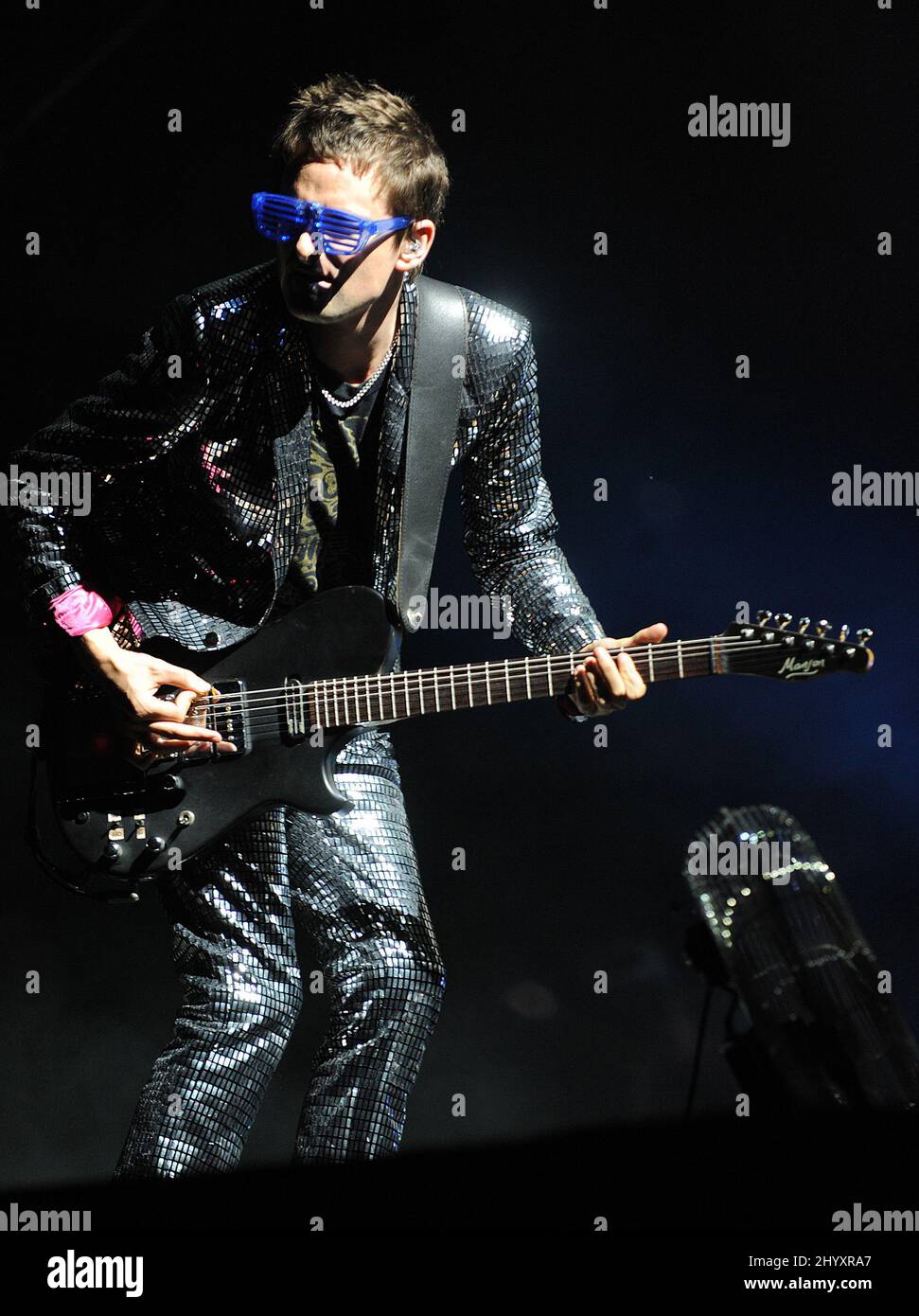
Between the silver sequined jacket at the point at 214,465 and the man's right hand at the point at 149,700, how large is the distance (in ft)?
0.40

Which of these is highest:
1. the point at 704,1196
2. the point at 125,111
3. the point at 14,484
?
the point at 125,111

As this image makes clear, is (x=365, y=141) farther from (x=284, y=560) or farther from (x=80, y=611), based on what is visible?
(x=80, y=611)

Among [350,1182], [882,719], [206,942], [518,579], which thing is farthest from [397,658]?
[882,719]

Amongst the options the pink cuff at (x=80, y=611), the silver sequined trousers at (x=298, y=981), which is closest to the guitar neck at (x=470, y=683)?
the silver sequined trousers at (x=298, y=981)

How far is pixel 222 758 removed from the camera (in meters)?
2.86

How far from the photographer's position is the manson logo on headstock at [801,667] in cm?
281

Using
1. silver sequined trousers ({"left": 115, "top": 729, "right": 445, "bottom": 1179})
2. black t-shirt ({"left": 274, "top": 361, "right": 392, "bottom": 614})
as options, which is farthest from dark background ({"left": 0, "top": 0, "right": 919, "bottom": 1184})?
silver sequined trousers ({"left": 115, "top": 729, "right": 445, "bottom": 1179})

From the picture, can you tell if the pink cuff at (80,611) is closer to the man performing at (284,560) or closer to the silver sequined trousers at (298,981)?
the man performing at (284,560)

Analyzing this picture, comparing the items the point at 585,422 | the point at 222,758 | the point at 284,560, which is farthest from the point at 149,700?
the point at 585,422

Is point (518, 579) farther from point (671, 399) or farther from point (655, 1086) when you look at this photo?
point (655, 1086)

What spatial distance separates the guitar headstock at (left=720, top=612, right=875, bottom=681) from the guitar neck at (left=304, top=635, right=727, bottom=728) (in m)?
0.03

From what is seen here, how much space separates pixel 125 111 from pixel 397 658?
1.97 metres

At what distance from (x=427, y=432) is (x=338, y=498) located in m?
0.25

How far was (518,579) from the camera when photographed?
10.4ft
